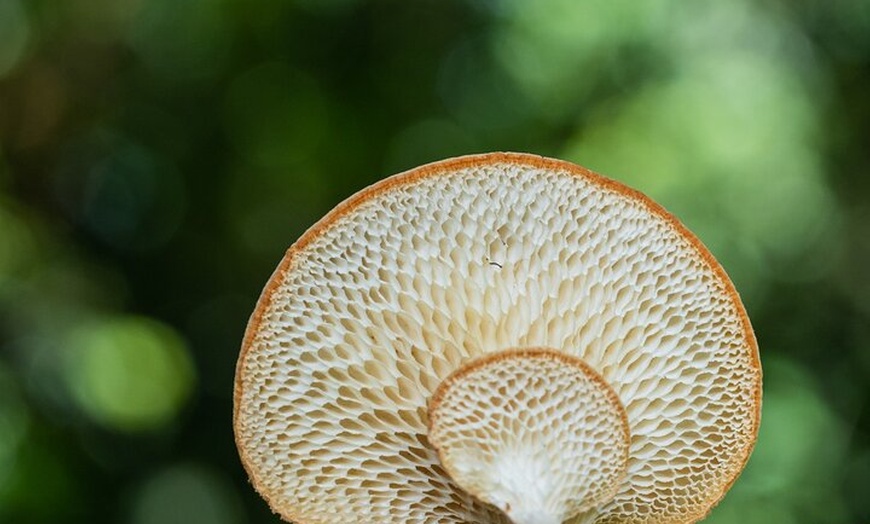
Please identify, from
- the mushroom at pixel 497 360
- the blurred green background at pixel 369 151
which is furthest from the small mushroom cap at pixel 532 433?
the blurred green background at pixel 369 151

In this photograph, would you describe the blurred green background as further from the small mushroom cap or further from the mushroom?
the small mushroom cap

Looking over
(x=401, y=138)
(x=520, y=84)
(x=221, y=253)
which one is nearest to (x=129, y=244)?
(x=221, y=253)

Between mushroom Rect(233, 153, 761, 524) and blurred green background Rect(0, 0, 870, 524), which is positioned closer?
mushroom Rect(233, 153, 761, 524)

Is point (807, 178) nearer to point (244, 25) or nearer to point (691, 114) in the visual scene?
point (691, 114)

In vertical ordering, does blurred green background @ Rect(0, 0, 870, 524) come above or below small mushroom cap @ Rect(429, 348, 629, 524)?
above

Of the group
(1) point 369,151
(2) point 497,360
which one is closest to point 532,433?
(2) point 497,360

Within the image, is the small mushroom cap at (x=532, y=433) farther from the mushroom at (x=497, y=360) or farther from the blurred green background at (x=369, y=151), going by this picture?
the blurred green background at (x=369, y=151)

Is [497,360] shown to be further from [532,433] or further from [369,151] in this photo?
[369,151]

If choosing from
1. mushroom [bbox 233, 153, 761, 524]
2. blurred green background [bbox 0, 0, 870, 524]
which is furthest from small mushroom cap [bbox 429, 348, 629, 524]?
blurred green background [bbox 0, 0, 870, 524]

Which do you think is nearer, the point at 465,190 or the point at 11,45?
the point at 465,190
